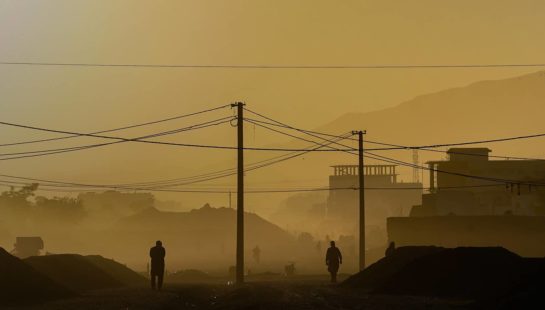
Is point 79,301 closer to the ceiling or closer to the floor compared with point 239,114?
closer to the floor

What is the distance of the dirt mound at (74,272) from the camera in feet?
187

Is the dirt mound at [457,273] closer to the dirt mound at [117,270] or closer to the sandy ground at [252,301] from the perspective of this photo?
the sandy ground at [252,301]

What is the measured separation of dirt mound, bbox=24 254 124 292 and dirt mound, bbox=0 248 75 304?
6834 millimetres

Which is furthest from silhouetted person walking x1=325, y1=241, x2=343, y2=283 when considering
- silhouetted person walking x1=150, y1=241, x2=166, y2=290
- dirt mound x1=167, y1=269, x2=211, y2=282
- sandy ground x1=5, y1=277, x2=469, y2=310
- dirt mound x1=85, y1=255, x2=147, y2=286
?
dirt mound x1=167, y1=269, x2=211, y2=282

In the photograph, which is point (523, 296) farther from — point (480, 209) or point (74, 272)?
point (480, 209)

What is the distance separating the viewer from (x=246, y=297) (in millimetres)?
39625

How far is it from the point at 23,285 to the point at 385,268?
56.5 ft

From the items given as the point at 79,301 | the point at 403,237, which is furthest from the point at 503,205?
the point at 79,301

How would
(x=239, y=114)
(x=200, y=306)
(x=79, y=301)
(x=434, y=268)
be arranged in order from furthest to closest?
(x=239, y=114), (x=434, y=268), (x=79, y=301), (x=200, y=306)

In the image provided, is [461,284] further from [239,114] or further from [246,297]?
[239,114]

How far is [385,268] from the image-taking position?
52.4 meters

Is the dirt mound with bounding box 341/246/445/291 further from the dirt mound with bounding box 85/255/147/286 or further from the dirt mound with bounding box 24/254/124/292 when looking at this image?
the dirt mound with bounding box 85/255/147/286

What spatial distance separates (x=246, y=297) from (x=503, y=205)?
76769 mm

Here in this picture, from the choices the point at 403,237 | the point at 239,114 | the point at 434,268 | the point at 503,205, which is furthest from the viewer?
the point at 503,205
